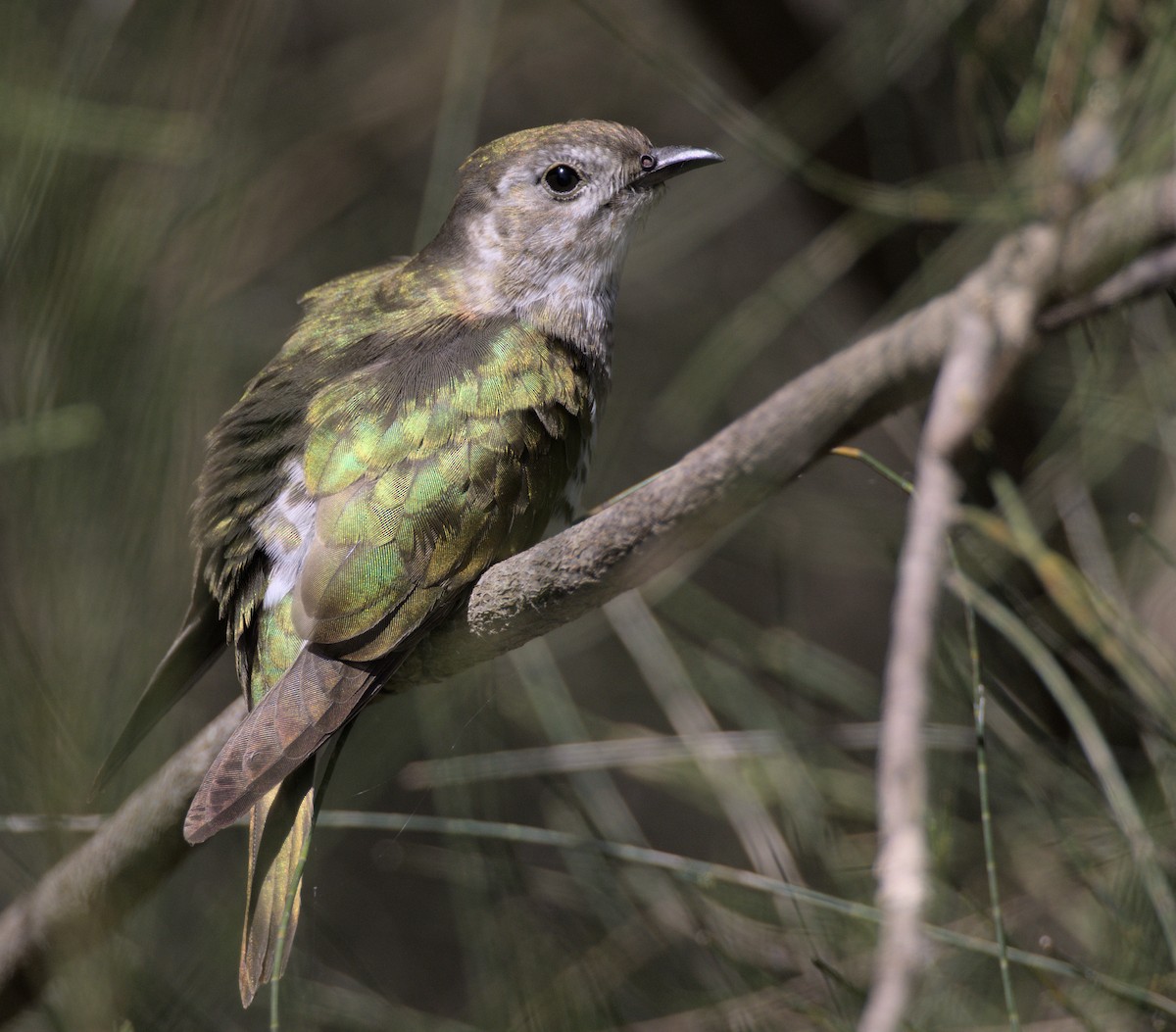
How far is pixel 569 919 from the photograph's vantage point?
2.95m

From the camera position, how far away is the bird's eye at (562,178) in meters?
2.76

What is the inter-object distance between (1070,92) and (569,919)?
81.5 inches

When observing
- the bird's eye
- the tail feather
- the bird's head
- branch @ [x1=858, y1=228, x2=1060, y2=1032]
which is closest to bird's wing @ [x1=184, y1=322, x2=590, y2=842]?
the tail feather

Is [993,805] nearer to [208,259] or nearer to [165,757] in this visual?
[165,757]

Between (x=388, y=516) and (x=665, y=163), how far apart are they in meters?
1.10

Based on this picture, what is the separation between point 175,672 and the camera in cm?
222

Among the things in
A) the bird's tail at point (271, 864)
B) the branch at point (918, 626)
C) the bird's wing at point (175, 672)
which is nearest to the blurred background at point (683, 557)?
the bird's wing at point (175, 672)

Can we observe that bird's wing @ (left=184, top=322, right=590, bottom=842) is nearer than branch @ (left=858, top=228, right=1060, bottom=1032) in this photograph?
No

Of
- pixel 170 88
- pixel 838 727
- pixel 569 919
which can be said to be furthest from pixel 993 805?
pixel 170 88

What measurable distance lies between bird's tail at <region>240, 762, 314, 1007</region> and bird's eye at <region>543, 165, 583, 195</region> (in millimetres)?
1373

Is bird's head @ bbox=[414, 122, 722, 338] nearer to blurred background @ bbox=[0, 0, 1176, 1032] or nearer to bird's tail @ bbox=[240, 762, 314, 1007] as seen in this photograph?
blurred background @ bbox=[0, 0, 1176, 1032]

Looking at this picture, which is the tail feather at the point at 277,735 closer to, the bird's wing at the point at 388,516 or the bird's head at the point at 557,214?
the bird's wing at the point at 388,516

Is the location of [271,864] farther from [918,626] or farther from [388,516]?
[918,626]

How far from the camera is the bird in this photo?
1.99m
